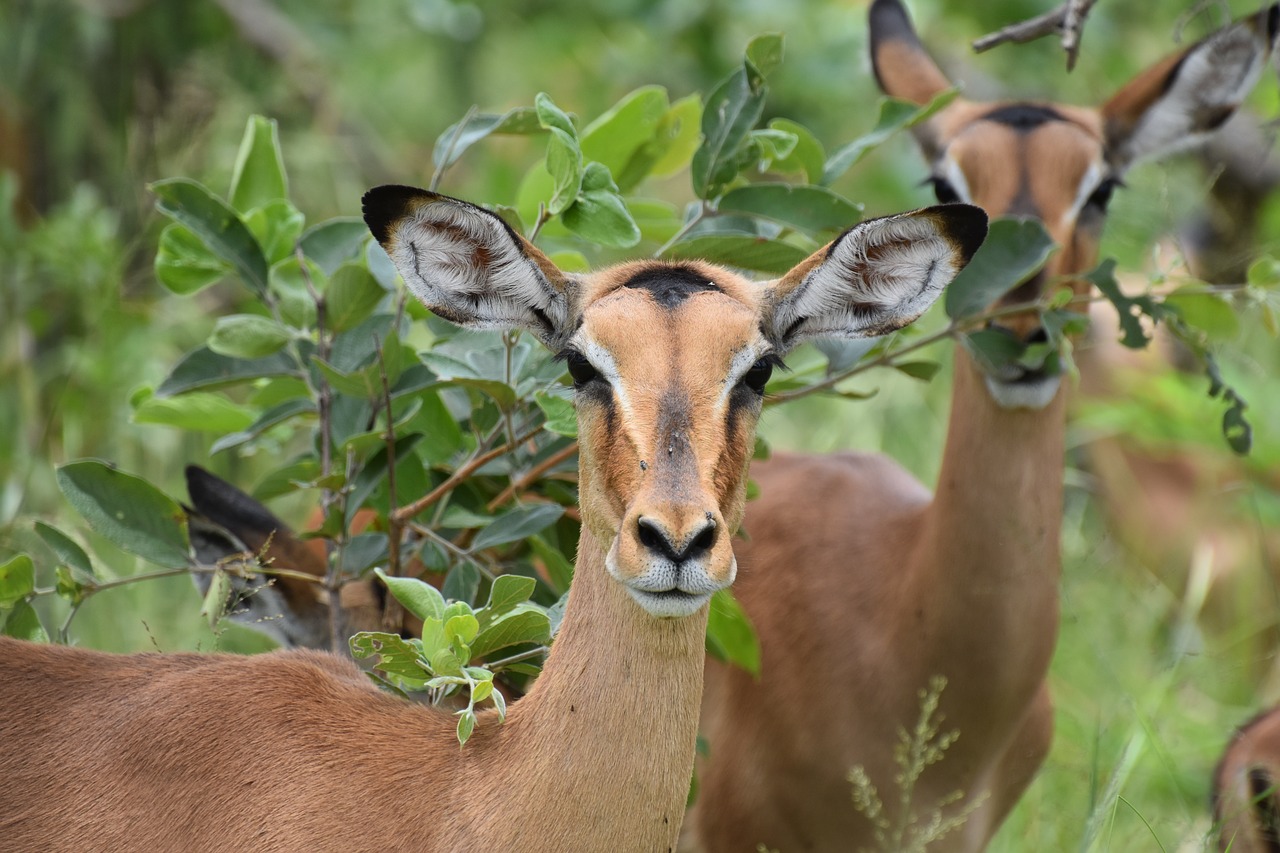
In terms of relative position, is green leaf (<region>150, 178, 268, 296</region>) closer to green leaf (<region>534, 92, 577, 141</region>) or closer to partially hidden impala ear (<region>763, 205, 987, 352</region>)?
green leaf (<region>534, 92, 577, 141</region>)

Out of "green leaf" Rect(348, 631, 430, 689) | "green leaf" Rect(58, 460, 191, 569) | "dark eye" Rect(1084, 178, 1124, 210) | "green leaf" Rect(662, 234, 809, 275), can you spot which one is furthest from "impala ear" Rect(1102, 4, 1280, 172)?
"green leaf" Rect(58, 460, 191, 569)

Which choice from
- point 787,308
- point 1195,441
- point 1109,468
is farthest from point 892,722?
point 1109,468

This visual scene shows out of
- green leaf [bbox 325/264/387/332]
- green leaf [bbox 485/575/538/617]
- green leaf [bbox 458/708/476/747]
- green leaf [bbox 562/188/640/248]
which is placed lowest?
green leaf [bbox 458/708/476/747]

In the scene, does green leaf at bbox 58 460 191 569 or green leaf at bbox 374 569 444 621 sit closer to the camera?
green leaf at bbox 374 569 444 621

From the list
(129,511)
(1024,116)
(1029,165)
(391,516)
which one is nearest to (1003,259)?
(1029,165)

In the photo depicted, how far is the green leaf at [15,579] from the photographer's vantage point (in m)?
3.83

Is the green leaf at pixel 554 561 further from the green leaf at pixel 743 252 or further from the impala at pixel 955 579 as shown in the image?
the impala at pixel 955 579

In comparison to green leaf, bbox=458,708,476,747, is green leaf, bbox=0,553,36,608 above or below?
above

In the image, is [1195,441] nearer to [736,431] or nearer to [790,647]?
[790,647]

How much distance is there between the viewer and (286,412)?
13.9ft

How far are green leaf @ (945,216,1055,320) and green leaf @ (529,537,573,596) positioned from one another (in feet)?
4.49

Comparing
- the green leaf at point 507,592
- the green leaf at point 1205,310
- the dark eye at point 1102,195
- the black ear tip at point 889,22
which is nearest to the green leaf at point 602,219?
the green leaf at point 507,592

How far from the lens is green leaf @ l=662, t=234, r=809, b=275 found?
407 centimetres

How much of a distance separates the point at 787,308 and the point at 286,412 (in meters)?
1.54
